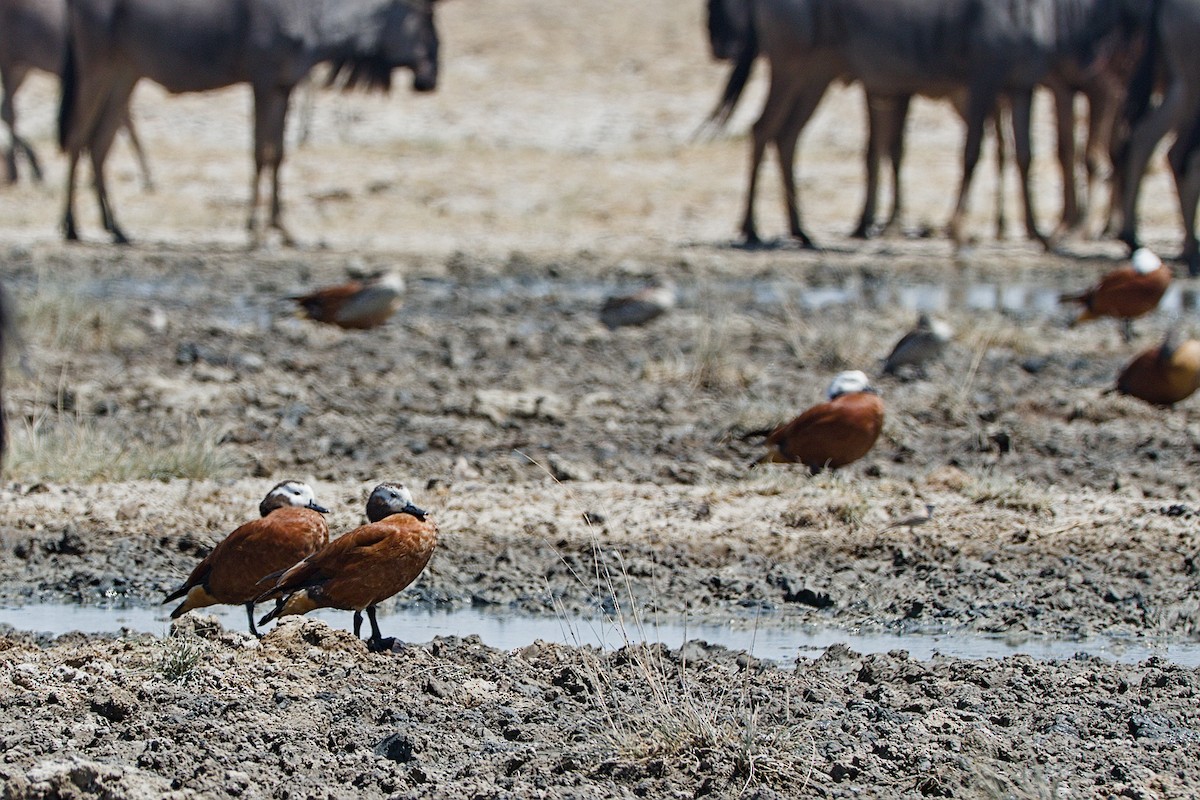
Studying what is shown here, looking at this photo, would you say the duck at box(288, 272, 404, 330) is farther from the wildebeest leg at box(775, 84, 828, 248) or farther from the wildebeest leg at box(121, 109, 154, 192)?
the wildebeest leg at box(121, 109, 154, 192)

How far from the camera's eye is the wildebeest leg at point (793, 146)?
684 inches

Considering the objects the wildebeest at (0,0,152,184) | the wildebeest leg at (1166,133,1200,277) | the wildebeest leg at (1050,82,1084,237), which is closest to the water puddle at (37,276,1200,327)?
the wildebeest leg at (1166,133,1200,277)

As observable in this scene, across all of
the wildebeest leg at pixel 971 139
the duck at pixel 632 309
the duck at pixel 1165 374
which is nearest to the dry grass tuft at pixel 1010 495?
the duck at pixel 1165 374

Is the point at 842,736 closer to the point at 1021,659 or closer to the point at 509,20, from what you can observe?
the point at 1021,659

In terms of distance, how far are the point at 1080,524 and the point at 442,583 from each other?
2.35 meters

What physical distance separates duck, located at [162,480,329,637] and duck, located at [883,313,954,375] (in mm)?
5118

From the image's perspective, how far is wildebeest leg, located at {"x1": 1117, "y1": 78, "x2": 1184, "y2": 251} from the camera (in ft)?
Result: 49.6

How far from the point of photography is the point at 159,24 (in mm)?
15469

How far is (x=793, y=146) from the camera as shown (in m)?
17.6

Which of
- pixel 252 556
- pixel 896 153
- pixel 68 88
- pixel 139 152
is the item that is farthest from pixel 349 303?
pixel 139 152

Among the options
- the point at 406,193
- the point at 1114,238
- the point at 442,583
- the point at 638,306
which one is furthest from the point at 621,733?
the point at 406,193

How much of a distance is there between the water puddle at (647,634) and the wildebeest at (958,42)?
35.8ft

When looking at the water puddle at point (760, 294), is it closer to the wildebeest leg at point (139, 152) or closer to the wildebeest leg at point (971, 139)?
the wildebeest leg at point (971, 139)

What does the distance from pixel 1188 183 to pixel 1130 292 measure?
15.6 feet
